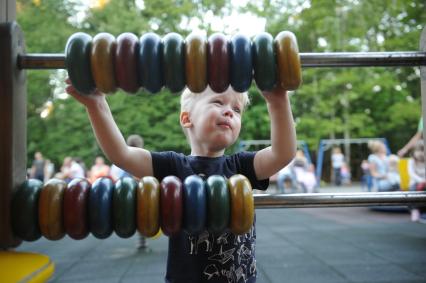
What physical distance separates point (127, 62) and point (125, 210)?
1.41 ft

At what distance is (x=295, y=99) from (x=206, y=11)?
4.90 metres

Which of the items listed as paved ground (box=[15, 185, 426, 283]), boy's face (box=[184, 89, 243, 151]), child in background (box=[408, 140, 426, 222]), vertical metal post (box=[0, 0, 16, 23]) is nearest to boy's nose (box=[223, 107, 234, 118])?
boy's face (box=[184, 89, 243, 151])

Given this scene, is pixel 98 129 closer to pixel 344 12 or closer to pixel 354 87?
pixel 344 12

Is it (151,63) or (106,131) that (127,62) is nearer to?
(151,63)

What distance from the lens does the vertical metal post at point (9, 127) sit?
4.25 feet

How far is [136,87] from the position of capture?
1.31 m

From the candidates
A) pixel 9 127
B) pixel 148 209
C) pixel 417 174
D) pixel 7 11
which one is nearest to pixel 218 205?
pixel 148 209

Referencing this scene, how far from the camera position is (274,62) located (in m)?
1.27

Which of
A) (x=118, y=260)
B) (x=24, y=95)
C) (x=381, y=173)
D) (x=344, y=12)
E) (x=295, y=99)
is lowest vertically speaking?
(x=118, y=260)

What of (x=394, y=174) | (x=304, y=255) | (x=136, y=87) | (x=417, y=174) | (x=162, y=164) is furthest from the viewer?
(x=394, y=174)

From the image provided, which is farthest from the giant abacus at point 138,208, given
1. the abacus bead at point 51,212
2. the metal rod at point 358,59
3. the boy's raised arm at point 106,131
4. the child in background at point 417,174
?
the child in background at point 417,174

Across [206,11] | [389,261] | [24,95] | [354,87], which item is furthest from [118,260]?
[354,87]

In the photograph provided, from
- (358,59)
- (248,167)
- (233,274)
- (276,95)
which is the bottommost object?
(233,274)

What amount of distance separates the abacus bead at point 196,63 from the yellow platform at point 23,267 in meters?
0.68
